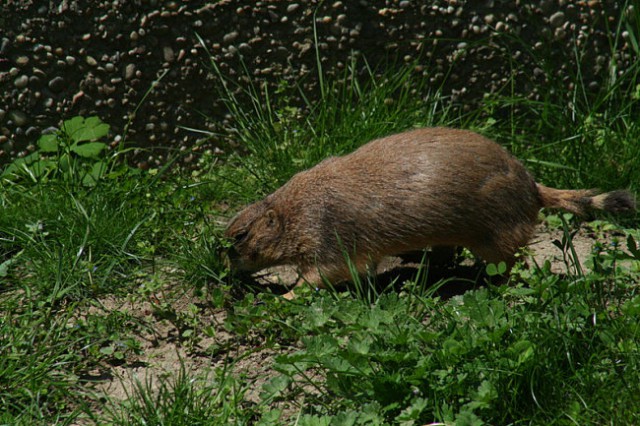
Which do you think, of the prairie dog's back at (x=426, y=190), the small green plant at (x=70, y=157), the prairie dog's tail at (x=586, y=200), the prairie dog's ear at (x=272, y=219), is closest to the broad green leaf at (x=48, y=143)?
the small green plant at (x=70, y=157)

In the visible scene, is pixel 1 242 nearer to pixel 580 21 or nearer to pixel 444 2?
pixel 444 2

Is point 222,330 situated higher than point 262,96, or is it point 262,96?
point 262,96

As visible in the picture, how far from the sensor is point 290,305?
15.4 ft

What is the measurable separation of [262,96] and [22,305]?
2385 mm

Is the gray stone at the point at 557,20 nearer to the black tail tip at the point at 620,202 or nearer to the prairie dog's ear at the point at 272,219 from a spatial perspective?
the black tail tip at the point at 620,202

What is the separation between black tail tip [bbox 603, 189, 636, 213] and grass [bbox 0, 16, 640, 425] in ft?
0.78

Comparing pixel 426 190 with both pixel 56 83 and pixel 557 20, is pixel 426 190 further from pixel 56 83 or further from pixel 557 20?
pixel 56 83

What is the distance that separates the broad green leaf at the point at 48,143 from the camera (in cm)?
600

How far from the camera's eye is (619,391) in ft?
12.1

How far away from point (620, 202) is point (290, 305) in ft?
6.56

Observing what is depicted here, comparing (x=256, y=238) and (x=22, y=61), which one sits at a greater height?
(x=22, y=61)

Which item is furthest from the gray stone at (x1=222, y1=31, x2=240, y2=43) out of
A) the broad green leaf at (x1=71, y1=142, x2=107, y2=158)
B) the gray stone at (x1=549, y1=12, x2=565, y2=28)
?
the gray stone at (x1=549, y1=12, x2=565, y2=28)

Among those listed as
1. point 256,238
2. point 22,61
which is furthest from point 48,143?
point 256,238

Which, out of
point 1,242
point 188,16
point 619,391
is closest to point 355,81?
point 188,16
